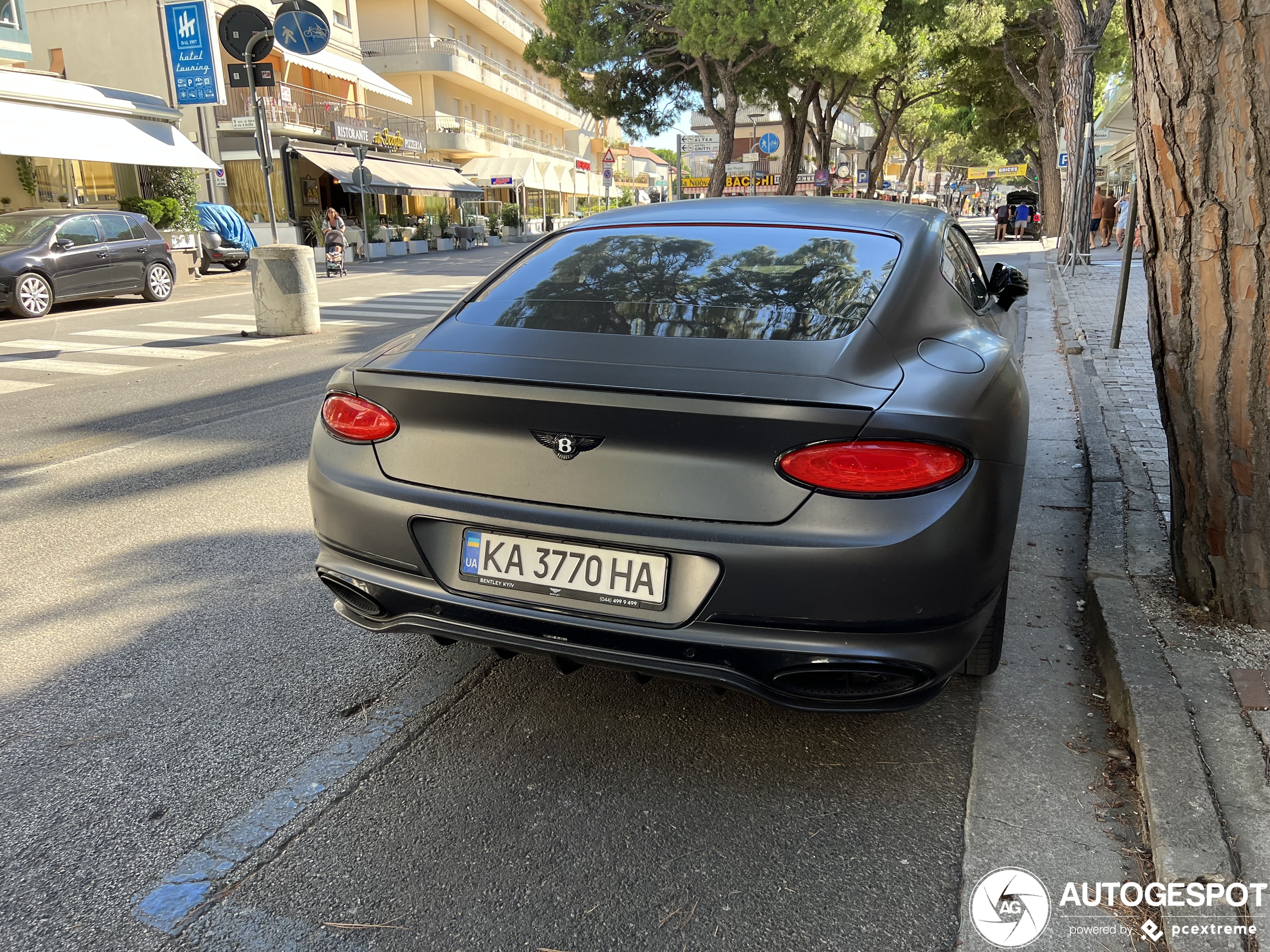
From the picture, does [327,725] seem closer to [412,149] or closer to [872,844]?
[872,844]

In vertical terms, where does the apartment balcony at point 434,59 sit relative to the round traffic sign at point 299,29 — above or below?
above

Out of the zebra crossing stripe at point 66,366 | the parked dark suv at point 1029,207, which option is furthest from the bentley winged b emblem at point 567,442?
the parked dark suv at point 1029,207

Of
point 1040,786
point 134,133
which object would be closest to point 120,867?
point 1040,786

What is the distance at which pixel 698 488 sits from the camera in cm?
217

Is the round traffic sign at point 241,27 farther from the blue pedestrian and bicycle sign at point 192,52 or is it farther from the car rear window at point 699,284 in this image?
the car rear window at point 699,284

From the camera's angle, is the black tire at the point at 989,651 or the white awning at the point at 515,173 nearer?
the black tire at the point at 989,651

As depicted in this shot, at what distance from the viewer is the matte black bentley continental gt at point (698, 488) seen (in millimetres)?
2135

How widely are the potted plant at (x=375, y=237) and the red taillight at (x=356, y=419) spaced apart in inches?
1142

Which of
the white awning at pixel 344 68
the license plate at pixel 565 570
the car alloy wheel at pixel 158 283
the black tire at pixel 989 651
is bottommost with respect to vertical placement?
the black tire at pixel 989 651

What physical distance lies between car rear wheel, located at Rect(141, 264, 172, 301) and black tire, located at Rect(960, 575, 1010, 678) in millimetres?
15938

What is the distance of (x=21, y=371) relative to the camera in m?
9.22

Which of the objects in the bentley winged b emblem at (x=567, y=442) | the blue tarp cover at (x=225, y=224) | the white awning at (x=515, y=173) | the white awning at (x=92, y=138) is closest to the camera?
the bentley winged b emblem at (x=567, y=442)

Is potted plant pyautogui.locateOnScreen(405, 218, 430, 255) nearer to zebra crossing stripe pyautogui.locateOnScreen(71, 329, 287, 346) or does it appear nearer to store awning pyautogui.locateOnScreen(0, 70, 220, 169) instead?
store awning pyautogui.locateOnScreen(0, 70, 220, 169)

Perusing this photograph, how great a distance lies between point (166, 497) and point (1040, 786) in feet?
14.5
